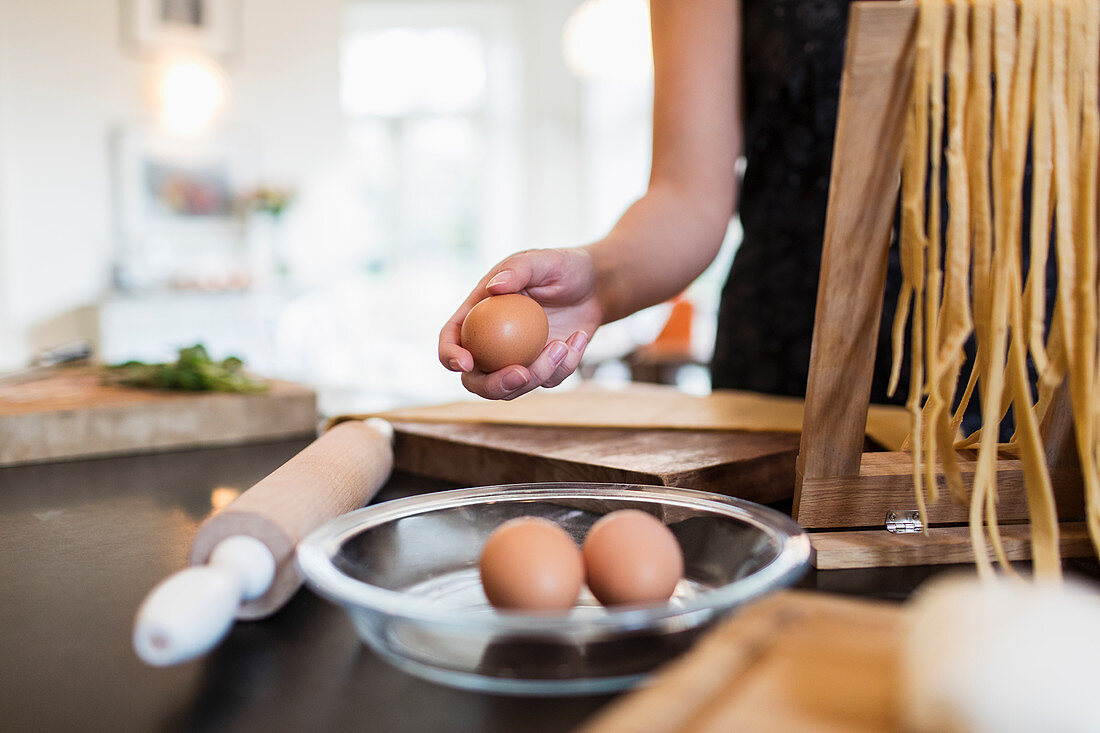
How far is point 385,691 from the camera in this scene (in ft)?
1.36

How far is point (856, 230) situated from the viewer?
543 mm

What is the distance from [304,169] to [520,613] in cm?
537

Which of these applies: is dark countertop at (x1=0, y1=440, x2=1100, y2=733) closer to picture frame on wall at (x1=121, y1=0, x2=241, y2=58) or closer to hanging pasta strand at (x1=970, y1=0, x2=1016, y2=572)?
hanging pasta strand at (x1=970, y1=0, x2=1016, y2=572)

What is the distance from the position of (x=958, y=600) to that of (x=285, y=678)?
0.32 meters

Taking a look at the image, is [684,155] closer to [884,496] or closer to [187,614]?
[884,496]

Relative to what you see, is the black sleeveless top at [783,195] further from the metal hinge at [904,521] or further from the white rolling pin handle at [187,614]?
the white rolling pin handle at [187,614]

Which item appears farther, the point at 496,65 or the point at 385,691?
the point at 496,65

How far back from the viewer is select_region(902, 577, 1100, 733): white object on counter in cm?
27

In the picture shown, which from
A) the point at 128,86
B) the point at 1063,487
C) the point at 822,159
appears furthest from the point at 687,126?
Answer: the point at 128,86

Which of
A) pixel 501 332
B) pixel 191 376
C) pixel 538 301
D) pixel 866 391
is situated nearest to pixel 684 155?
pixel 538 301

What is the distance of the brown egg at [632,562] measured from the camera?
0.47 m

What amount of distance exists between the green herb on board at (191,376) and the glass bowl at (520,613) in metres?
0.77

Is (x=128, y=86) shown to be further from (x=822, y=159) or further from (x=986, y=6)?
(x=986, y=6)

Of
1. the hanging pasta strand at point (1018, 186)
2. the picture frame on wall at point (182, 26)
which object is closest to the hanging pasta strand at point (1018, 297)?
the hanging pasta strand at point (1018, 186)
